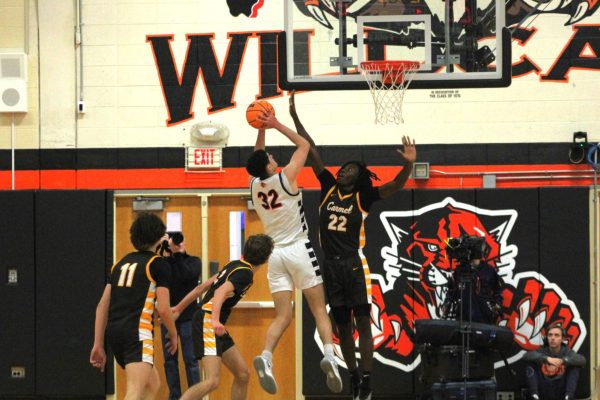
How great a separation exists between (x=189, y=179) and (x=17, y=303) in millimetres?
2596

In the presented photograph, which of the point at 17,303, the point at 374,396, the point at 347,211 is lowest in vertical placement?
the point at 374,396

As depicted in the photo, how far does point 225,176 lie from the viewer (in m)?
12.5

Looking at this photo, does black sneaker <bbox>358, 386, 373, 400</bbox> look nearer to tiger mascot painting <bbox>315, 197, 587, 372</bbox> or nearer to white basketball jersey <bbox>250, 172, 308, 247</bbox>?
white basketball jersey <bbox>250, 172, 308, 247</bbox>

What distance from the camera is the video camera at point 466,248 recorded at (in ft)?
37.2

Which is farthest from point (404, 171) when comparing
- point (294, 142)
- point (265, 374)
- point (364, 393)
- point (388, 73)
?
point (265, 374)

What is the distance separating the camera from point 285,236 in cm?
903

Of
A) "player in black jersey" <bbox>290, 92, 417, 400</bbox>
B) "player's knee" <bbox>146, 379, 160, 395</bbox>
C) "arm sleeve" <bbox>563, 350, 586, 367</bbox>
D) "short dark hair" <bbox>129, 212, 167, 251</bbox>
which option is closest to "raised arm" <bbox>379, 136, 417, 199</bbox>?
"player in black jersey" <bbox>290, 92, 417, 400</bbox>

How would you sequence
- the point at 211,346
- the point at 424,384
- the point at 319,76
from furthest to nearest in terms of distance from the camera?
1. the point at 424,384
2. the point at 319,76
3. the point at 211,346

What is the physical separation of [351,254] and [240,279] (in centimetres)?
106

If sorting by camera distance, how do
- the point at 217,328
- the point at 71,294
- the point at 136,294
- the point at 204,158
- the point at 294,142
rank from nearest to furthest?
the point at 136,294 < the point at 217,328 < the point at 294,142 < the point at 204,158 < the point at 71,294

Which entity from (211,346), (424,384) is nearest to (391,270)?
(424,384)

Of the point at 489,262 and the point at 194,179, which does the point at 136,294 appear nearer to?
the point at 194,179

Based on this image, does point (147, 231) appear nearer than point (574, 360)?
Yes

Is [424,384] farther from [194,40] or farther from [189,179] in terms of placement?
[194,40]
